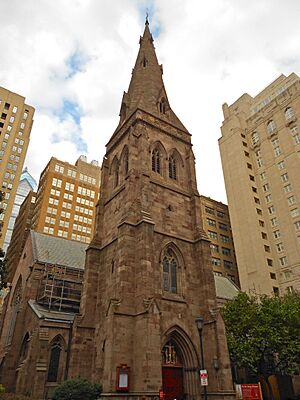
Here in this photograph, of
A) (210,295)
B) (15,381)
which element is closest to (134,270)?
(210,295)

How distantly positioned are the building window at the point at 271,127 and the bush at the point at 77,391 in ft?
193

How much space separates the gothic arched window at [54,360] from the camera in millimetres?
23641

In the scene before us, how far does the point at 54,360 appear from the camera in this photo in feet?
80.0

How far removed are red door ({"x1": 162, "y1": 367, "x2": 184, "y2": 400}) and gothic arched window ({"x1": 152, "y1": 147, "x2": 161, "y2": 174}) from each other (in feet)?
51.9

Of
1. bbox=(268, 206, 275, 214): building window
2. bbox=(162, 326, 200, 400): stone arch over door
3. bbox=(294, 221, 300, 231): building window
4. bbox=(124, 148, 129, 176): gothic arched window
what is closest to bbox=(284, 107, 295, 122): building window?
bbox=(268, 206, 275, 214): building window

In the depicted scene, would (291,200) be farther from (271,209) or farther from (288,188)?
(271,209)

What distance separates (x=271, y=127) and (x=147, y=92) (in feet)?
128

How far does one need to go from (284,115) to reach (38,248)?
169 feet

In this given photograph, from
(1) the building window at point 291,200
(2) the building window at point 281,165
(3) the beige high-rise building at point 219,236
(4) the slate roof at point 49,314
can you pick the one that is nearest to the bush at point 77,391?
(4) the slate roof at point 49,314

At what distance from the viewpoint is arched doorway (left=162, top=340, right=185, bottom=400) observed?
20811 millimetres

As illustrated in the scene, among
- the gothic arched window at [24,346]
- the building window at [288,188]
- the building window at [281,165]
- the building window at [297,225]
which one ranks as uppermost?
the building window at [281,165]

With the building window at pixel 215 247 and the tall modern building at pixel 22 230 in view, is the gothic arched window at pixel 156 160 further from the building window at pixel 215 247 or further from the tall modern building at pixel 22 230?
the tall modern building at pixel 22 230

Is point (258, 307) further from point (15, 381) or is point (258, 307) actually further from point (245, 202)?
point (245, 202)

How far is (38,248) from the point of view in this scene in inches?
1377
